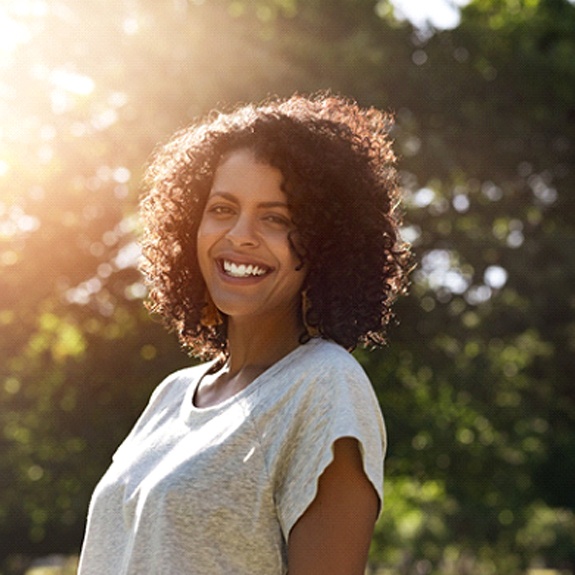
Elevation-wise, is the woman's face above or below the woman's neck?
above

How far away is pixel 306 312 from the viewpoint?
2680 millimetres

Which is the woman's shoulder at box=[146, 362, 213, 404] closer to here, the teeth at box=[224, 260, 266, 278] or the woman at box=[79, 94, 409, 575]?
the woman at box=[79, 94, 409, 575]

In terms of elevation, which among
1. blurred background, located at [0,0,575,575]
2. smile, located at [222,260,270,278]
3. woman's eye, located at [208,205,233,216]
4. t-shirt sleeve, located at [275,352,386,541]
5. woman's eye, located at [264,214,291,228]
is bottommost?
t-shirt sleeve, located at [275,352,386,541]

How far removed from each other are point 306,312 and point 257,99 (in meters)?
12.9

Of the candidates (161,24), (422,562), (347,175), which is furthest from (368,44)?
(422,562)

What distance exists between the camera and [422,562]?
192ft

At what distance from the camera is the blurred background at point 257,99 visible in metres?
16.2

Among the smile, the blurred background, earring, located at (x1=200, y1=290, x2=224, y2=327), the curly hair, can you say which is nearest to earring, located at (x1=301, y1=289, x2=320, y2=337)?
the curly hair

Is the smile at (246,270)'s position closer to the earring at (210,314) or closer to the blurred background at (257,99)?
the earring at (210,314)

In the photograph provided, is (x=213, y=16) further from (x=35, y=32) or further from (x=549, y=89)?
(x=549, y=89)

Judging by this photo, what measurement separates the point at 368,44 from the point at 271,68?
68.3 inches

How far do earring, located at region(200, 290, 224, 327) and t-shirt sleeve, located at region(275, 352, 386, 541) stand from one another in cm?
81

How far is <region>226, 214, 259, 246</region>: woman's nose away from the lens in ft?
8.68

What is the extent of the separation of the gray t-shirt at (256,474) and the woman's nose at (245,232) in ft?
1.06
